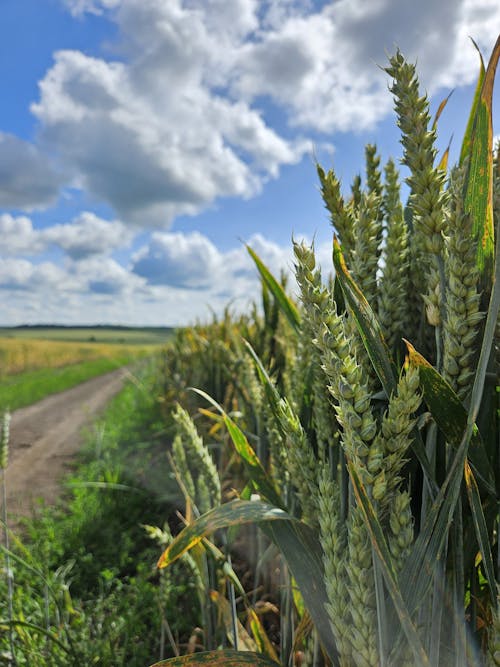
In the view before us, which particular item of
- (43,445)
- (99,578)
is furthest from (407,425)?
(43,445)

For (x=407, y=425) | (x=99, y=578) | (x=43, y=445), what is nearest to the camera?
(x=407, y=425)

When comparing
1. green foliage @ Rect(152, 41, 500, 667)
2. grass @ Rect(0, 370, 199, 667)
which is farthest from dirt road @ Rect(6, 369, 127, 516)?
green foliage @ Rect(152, 41, 500, 667)

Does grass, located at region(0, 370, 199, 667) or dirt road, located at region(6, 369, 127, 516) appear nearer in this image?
grass, located at region(0, 370, 199, 667)

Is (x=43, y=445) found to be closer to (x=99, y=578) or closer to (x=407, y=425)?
(x=99, y=578)

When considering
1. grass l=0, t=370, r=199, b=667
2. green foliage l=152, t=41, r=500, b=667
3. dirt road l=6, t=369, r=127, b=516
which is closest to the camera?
green foliage l=152, t=41, r=500, b=667

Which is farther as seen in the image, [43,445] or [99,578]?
[43,445]

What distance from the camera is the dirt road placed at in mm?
4449

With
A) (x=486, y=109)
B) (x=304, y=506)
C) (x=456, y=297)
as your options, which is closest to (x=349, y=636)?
(x=304, y=506)

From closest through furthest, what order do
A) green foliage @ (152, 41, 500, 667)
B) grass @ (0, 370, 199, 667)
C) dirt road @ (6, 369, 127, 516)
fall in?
green foliage @ (152, 41, 500, 667), grass @ (0, 370, 199, 667), dirt road @ (6, 369, 127, 516)

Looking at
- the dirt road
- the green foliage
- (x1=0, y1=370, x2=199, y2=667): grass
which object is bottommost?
the dirt road

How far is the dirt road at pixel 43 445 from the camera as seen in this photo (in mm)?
4449

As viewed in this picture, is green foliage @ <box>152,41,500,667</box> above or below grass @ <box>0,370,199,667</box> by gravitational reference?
above

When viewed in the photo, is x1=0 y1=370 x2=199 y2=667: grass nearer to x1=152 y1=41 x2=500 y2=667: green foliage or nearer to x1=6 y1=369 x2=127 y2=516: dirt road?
x1=6 y1=369 x2=127 y2=516: dirt road

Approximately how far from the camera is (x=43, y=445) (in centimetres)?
630
